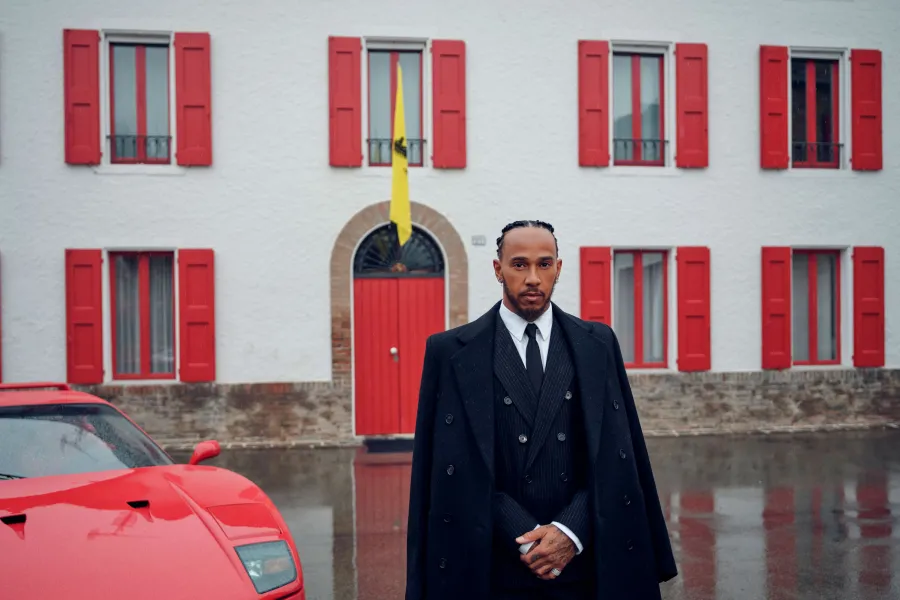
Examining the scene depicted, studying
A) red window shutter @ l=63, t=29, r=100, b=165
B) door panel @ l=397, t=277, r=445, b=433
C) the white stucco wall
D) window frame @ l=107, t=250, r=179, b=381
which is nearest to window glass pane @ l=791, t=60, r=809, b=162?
the white stucco wall

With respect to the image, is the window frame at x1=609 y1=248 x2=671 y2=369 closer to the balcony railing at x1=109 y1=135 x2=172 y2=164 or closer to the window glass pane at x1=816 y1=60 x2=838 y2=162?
the window glass pane at x1=816 y1=60 x2=838 y2=162

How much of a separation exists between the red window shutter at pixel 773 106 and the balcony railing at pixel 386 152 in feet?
16.8

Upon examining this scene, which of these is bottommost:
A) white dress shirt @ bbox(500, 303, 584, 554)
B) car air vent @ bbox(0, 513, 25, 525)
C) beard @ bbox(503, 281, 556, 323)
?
car air vent @ bbox(0, 513, 25, 525)

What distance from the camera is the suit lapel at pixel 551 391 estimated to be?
2424 mm

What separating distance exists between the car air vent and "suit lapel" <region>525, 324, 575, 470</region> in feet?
7.13

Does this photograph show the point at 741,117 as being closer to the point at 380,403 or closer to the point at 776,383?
the point at 776,383

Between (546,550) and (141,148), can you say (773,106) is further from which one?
(546,550)

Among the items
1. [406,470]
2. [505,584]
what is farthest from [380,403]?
[505,584]

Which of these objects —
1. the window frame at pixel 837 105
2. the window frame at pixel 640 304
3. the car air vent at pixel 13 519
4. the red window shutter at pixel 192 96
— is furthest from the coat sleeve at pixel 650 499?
the window frame at pixel 837 105

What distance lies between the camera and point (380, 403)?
1062 cm

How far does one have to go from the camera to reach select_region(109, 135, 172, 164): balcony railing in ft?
34.0

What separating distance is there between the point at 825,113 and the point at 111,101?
10.6 metres

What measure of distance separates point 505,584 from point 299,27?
9.58m

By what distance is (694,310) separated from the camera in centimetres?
1104
